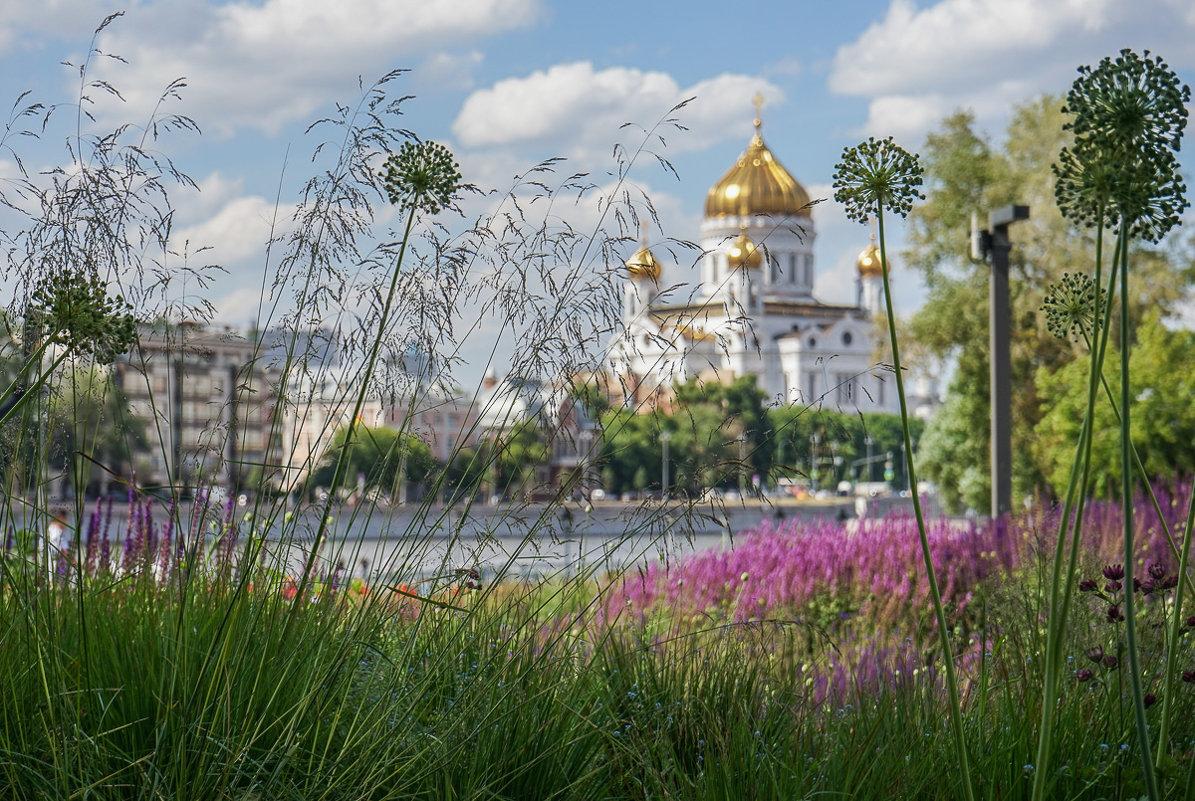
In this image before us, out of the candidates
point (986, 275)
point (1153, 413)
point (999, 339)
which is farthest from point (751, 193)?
point (999, 339)

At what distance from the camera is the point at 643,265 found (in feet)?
9.71

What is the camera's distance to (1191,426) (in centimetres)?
1725

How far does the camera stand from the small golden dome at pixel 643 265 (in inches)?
115

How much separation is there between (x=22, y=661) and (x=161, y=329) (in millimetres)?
858

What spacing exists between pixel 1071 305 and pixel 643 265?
1114 mm

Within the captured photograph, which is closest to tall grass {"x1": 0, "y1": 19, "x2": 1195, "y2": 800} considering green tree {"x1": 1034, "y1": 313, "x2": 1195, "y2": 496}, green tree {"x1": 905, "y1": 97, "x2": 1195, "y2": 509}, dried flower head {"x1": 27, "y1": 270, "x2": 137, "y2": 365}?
dried flower head {"x1": 27, "y1": 270, "x2": 137, "y2": 365}

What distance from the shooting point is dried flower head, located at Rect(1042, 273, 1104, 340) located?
2041mm

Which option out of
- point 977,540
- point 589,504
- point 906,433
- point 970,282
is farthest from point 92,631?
point 970,282

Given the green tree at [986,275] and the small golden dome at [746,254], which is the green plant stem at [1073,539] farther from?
the green tree at [986,275]

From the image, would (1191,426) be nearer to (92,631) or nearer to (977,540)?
(977,540)

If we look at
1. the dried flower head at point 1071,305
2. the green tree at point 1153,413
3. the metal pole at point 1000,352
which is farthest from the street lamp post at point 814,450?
the green tree at point 1153,413

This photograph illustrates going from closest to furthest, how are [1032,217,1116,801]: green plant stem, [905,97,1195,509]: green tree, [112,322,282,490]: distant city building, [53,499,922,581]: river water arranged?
[1032,217,1116,801]: green plant stem
[53,499,922,581]: river water
[112,322,282,490]: distant city building
[905,97,1195,509]: green tree

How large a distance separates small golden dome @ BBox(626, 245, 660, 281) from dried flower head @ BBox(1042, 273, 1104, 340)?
0.96 m

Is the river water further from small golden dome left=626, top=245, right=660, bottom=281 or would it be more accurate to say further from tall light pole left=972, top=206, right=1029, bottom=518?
tall light pole left=972, top=206, right=1029, bottom=518
